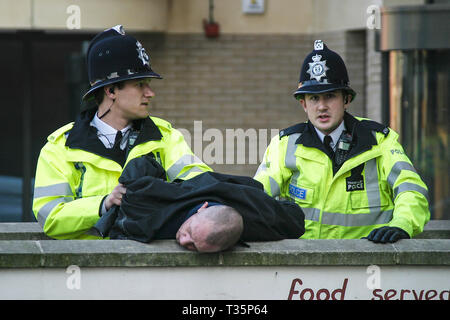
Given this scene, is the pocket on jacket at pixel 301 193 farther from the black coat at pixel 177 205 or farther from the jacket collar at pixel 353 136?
the black coat at pixel 177 205

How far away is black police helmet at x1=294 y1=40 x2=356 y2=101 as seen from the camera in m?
5.19

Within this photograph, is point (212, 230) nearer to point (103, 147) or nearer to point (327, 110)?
point (103, 147)

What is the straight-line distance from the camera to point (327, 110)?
5215 mm

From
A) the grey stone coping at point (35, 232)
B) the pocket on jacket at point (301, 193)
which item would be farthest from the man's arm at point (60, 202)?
the pocket on jacket at point (301, 193)

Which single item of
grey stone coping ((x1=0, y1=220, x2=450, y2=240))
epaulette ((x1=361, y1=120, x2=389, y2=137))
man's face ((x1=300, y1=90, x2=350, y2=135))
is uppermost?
man's face ((x1=300, y1=90, x2=350, y2=135))

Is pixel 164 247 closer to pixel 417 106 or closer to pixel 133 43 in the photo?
pixel 133 43

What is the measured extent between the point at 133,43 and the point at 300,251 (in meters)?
1.59

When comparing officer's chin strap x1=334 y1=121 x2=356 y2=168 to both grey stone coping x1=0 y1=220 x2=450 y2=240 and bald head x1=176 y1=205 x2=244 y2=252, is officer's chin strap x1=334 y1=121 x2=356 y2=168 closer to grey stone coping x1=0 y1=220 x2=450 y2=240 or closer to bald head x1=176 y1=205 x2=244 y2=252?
grey stone coping x1=0 y1=220 x2=450 y2=240

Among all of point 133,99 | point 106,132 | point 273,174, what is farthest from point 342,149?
point 106,132

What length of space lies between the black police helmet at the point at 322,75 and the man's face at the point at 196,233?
129 centimetres

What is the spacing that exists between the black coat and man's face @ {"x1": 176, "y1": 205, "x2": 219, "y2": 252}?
0.15 meters

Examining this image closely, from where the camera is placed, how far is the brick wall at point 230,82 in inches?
421

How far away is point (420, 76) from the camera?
9805 mm

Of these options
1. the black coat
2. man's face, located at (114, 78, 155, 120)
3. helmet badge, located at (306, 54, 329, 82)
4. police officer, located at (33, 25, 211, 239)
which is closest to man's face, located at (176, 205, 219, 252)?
the black coat
